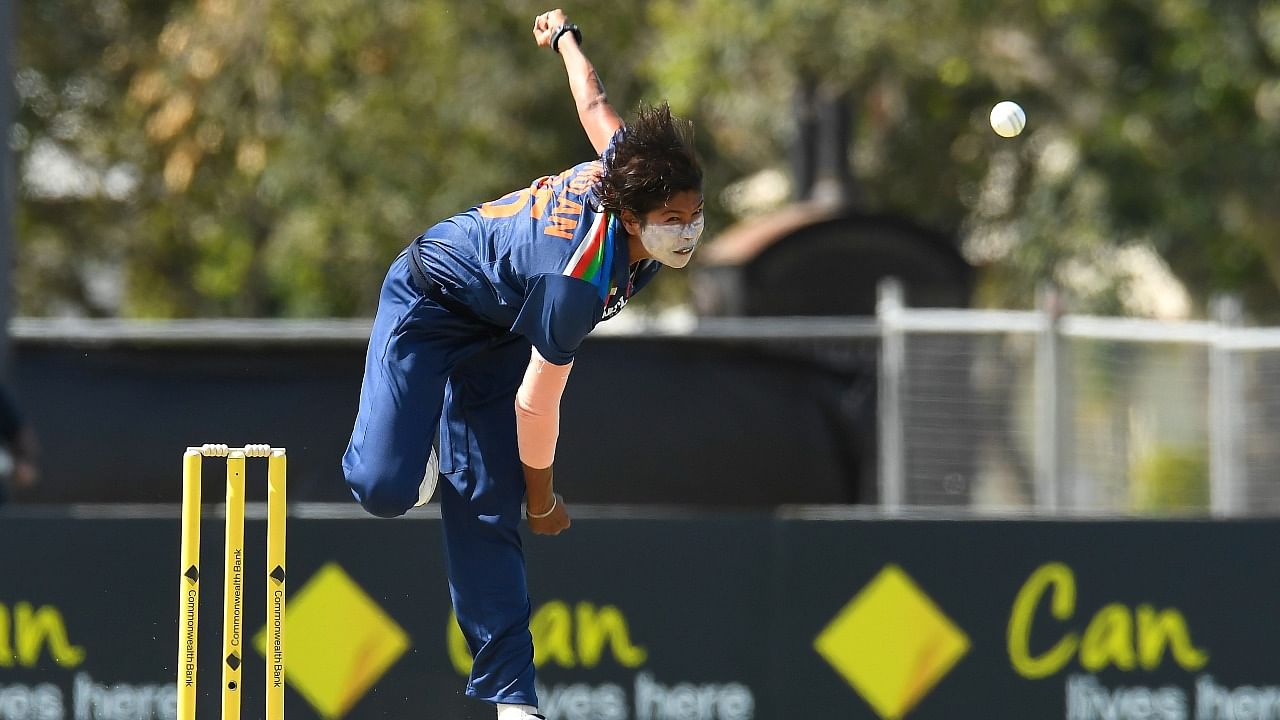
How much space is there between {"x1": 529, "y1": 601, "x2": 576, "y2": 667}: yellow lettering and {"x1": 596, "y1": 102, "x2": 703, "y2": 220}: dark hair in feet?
7.88

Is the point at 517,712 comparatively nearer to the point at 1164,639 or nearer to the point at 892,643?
the point at 892,643

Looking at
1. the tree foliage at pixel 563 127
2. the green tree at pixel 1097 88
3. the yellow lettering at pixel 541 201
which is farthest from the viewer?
the tree foliage at pixel 563 127

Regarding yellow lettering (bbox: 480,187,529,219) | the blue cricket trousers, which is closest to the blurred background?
the blue cricket trousers

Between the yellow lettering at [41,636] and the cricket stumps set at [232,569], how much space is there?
5.45 ft

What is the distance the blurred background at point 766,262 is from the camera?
9.05m

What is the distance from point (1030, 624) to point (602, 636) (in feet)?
4.91

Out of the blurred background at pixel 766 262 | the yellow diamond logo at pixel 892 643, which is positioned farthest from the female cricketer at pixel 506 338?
the yellow diamond logo at pixel 892 643

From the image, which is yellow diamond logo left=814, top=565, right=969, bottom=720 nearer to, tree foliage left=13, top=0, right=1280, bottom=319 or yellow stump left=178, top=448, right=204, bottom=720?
yellow stump left=178, top=448, right=204, bottom=720

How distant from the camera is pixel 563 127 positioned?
19.7 metres

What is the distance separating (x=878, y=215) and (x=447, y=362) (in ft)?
31.2

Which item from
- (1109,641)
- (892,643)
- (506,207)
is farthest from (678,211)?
(1109,641)

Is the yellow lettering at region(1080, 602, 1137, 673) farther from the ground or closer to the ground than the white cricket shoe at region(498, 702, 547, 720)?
farther from the ground

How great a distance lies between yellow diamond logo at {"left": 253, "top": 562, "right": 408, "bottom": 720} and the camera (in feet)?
21.2

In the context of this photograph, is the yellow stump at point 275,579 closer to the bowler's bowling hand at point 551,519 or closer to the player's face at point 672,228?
the bowler's bowling hand at point 551,519
